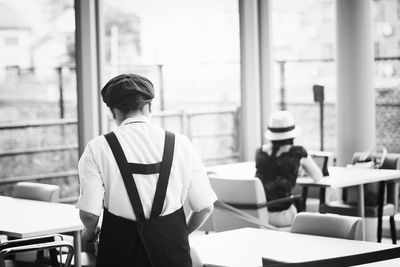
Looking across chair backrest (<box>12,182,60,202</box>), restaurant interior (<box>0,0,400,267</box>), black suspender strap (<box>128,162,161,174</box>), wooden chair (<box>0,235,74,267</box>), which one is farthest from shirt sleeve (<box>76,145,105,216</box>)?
chair backrest (<box>12,182,60,202</box>)

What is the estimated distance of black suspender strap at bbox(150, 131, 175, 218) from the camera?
2998 mm

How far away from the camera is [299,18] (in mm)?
8141

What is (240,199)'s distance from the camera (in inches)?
225

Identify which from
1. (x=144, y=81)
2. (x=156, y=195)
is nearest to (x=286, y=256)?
(x=156, y=195)

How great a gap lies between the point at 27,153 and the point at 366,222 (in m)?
3.08

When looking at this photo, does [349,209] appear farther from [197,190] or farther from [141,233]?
[141,233]

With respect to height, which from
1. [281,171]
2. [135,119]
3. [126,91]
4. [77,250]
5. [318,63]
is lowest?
[77,250]

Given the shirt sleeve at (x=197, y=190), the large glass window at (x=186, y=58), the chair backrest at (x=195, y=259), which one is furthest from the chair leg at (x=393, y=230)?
the shirt sleeve at (x=197, y=190)

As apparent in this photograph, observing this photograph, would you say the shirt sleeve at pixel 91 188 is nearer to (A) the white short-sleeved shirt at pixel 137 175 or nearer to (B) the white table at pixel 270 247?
(A) the white short-sleeved shirt at pixel 137 175

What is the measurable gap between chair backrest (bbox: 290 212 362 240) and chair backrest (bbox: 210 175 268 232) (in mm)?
1554

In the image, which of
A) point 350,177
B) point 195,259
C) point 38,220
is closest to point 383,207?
point 350,177

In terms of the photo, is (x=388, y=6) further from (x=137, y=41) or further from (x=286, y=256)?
(x=286, y=256)

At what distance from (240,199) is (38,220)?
1619 mm

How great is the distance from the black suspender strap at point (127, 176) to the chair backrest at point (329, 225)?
1.29 metres
